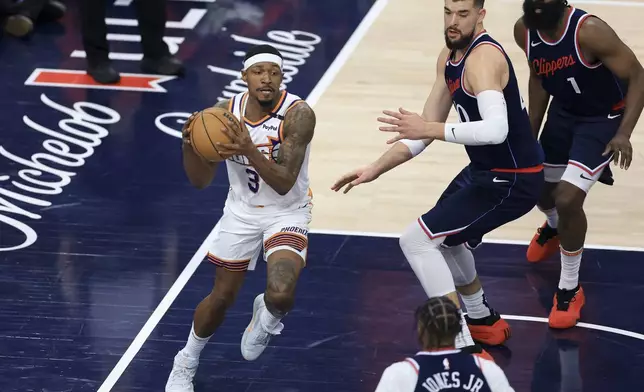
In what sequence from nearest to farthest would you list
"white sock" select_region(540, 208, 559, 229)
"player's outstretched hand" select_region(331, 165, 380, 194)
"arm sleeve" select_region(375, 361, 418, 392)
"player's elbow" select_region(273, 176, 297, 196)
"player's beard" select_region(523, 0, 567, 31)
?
1. "arm sleeve" select_region(375, 361, 418, 392)
2. "player's elbow" select_region(273, 176, 297, 196)
3. "player's outstretched hand" select_region(331, 165, 380, 194)
4. "player's beard" select_region(523, 0, 567, 31)
5. "white sock" select_region(540, 208, 559, 229)

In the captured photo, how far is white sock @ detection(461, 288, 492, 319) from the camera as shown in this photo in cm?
716

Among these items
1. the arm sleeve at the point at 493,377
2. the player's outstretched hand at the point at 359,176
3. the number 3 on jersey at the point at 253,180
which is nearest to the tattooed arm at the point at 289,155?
the number 3 on jersey at the point at 253,180

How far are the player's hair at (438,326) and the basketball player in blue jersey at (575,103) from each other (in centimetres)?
258

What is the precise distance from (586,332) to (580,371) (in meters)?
0.49

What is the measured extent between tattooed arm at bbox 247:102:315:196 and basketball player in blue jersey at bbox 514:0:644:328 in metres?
1.58

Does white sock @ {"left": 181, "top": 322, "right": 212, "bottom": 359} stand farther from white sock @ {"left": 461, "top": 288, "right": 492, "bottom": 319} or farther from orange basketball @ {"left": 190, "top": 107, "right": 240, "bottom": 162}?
white sock @ {"left": 461, "top": 288, "right": 492, "bottom": 319}

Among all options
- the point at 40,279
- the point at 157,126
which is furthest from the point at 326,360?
the point at 157,126

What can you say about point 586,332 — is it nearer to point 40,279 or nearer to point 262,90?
point 262,90

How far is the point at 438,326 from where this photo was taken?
15.7 feet

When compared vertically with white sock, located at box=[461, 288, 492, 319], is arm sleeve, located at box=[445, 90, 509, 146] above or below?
above

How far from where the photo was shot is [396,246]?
28.2ft

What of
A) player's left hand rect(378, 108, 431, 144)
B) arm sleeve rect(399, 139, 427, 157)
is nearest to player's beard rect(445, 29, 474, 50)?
player's left hand rect(378, 108, 431, 144)

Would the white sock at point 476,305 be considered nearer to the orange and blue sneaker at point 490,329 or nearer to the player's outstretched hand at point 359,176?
the orange and blue sneaker at point 490,329

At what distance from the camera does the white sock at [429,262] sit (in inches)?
259
